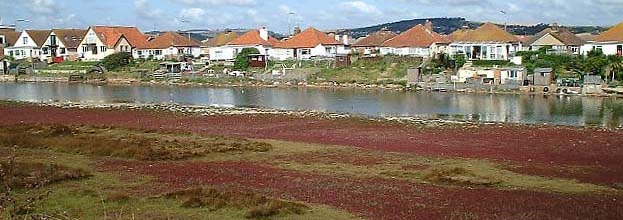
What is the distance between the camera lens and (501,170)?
73.4 feet

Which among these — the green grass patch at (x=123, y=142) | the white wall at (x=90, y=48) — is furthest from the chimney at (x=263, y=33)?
the green grass patch at (x=123, y=142)

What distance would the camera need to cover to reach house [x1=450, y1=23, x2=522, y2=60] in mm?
71125

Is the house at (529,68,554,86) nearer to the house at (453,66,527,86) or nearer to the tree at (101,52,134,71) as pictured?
the house at (453,66,527,86)

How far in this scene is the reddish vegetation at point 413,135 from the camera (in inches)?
1027

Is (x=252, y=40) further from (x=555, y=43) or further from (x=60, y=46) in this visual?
(x=555, y=43)

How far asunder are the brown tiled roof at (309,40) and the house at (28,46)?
3685 cm

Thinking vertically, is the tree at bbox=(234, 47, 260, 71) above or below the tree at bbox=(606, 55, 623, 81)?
above

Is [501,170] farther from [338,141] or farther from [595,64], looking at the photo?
[595,64]

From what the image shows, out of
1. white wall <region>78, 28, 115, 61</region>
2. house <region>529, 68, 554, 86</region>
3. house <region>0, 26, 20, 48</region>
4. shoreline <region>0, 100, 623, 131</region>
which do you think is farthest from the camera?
house <region>0, 26, 20, 48</region>

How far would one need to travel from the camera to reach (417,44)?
78.5 metres

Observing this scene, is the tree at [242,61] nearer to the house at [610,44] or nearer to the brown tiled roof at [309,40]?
the brown tiled roof at [309,40]

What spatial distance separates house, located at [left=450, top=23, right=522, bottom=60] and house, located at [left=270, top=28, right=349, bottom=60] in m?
17.0

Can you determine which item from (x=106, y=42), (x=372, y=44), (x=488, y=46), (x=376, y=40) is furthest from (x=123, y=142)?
(x=106, y=42)

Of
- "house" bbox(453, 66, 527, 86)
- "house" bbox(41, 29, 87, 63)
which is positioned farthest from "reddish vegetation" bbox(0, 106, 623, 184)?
"house" bbox(41, 29, 87, 63)
